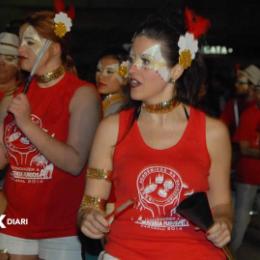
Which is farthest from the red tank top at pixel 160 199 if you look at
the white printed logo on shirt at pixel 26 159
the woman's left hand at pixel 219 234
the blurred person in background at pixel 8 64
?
the blurred person in background at pixel 8 64

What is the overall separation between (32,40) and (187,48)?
43.6 inches

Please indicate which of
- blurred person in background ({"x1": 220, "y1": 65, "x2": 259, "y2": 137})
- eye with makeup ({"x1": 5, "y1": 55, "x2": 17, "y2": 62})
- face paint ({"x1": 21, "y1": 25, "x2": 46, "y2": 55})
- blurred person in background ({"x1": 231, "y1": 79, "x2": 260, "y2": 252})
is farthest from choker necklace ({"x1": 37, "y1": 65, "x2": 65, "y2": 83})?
blurred person in background ({"x1": 220, "y1": 65, "x2": 259, "y2": 137})

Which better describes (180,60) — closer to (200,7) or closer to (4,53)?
(4,53)

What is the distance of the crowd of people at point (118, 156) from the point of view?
104 inches

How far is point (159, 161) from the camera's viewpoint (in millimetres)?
2650

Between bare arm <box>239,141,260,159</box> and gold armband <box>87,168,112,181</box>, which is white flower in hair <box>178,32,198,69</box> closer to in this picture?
gold armband <box>87,168,112,181</box>

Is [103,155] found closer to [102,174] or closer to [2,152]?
[102,174]

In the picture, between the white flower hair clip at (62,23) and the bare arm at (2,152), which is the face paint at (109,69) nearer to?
the white flower hair clip at (62,23)

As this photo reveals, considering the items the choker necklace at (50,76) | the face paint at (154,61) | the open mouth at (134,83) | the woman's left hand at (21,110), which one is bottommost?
the woman's left hand at (21,110)

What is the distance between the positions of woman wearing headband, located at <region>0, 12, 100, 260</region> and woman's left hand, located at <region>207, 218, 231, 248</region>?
1.04 m

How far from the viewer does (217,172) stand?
2.73m

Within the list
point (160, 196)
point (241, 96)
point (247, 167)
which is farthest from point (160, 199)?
point (241, 96)

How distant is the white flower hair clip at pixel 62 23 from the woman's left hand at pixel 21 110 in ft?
1.56

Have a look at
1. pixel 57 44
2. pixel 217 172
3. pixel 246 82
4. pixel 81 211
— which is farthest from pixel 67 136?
pixel 246 82
